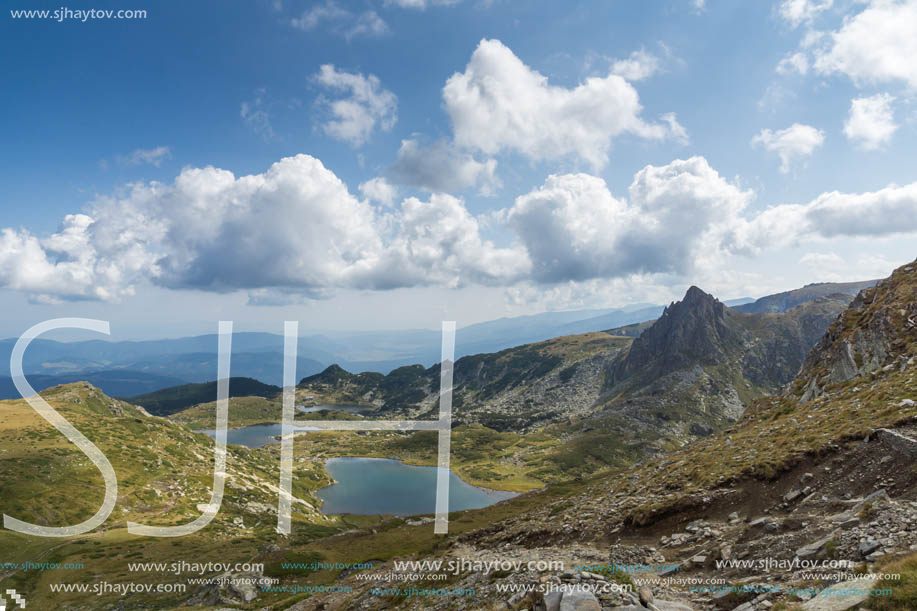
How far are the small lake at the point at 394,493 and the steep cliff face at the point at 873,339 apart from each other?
10794 cm

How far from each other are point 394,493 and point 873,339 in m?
151

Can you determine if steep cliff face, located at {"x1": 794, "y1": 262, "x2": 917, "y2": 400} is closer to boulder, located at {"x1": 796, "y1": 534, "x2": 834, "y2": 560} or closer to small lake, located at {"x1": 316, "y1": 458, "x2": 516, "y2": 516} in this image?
boulder, located at {"x1": 796, "y1": 534, "x2": 834, "y2": 560}

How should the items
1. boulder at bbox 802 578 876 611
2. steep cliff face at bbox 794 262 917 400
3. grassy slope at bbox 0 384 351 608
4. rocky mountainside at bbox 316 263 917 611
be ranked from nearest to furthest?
boulder at bbox 802 578 876 611
rocky mountainside at bbox 316 263 917 611
steep cliff face at bbox 794 262 917 400
grassy slope at bbox 0 384 351 608

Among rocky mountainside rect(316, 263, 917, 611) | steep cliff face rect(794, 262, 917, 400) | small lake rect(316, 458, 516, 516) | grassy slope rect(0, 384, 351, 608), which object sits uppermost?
steep cliff face rect(794, 262, 917, 400)

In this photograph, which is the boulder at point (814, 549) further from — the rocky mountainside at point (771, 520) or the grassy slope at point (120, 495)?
the grassy slope at point (120, 495)

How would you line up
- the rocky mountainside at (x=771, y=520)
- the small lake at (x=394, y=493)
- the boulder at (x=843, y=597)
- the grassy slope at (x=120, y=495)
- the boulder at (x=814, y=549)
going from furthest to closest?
the small lake at (x=394, y=493)
the grassy slope at (x=120, y=495)
the boulder at (x=814, y=549)
the rocky mountainside at (x=771, y=520)
the boulder at (x=843, y=597)

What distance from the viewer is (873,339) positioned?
165ft

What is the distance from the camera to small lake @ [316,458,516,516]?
13612 centimetres

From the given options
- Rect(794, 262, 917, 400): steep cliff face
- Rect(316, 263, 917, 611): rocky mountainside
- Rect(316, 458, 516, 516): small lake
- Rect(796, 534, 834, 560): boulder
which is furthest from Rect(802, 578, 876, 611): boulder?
Rect(316, 458, 516, 516): small lake

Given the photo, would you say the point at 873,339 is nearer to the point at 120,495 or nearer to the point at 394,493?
the point at 120,495

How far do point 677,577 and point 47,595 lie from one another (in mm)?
65678

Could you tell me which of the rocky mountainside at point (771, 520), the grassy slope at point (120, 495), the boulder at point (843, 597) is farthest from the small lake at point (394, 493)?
the boulder at point (843, 597)

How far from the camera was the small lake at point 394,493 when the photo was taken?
136125 millimetres

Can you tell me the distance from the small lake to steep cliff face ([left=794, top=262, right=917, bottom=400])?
354ft
